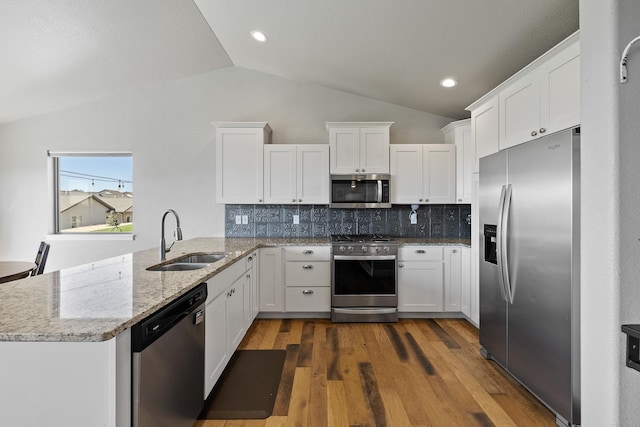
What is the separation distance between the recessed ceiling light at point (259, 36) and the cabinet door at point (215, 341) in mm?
2522

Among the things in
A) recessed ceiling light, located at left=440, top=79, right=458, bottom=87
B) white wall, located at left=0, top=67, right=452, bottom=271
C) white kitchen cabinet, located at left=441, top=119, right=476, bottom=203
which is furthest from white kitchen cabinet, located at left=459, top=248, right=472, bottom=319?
recessed ceiling light, located at left=440, top=79, right=458, bottom=87

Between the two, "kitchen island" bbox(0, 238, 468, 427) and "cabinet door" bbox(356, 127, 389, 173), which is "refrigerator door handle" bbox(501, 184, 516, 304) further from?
"kitchen island" bbox(0, 238, 468, 427)

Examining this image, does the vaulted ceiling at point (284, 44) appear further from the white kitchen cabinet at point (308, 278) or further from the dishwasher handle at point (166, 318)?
the dishwasher handle at point (166, 318)

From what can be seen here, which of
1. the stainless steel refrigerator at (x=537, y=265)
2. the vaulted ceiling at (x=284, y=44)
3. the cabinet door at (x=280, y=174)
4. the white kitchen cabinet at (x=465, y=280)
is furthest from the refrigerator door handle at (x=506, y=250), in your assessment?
the cabinet door at (x=280, y=174)

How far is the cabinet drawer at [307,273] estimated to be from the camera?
3418mm

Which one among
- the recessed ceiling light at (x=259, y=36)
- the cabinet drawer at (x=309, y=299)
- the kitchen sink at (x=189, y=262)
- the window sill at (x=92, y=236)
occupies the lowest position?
the cabinet drawer at (x=309, y=299)

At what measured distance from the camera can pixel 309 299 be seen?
11.3 feet

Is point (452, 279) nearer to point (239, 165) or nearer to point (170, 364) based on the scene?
point (239, 165)

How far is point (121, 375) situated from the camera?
3.43 feet

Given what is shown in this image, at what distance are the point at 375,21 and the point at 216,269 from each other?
227cm

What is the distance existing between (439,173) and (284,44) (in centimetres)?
228

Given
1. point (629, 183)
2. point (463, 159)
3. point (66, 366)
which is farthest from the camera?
point (463, 159)

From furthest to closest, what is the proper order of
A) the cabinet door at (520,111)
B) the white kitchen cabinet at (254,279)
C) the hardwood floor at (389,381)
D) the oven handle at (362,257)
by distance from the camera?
1. the oven handle at (362,257)
2. the white kitchen cabinet at (254,279)
3. the cabinet door at (520,111)
4. the hardwood floor at (389,381)

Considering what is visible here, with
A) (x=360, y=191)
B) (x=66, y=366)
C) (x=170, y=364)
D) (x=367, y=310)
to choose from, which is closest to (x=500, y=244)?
(x=367, y=310)
